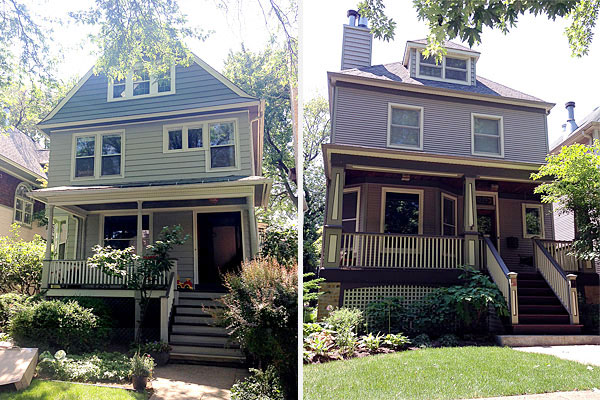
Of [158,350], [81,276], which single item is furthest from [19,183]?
[158,350]

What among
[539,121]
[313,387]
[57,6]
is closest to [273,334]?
[313,387]

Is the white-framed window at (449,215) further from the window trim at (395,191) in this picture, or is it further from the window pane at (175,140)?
the window pane at (175,140)

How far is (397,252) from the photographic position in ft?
13.2

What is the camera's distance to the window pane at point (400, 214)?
13.6ft

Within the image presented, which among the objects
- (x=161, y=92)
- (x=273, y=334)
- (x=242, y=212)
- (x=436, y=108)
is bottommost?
(x=273, y=334)

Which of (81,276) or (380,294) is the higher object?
(81,276)

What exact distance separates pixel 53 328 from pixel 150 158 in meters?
1.30

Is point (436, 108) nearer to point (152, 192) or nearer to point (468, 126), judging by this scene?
point (468, 126)

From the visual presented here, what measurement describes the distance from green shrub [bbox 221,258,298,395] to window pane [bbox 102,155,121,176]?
1228 mm

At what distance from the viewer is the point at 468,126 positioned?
4.91 metres

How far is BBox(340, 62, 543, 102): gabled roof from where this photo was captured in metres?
4.02

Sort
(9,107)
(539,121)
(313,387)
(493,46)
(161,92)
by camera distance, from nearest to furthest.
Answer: (9,107) < (313,387) < (161,92) < (493,46) < (539,121)

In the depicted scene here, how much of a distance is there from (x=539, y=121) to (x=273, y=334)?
3391mm

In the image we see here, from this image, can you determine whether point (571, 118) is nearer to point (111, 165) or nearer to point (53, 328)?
point (111, 165)
